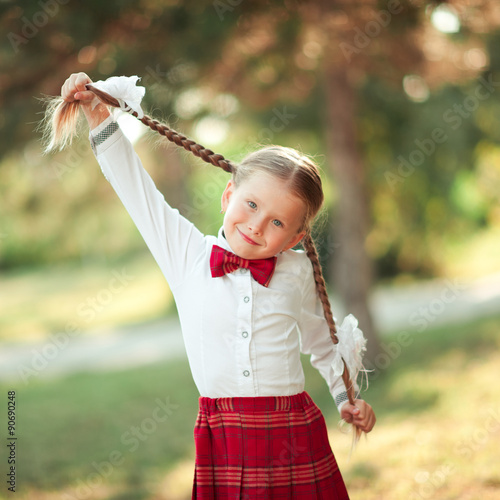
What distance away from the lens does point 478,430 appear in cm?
446

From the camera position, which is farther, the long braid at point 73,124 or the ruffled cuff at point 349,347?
the ruffled cuff at point 349,347

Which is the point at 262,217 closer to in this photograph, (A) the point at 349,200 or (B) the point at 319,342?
(B) the point at 319,342

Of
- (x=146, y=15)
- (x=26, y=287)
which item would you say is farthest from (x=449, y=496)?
(x=26, y=287)

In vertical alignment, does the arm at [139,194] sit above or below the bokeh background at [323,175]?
below

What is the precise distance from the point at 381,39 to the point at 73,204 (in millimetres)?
6265

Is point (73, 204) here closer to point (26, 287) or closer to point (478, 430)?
point (478, 430)

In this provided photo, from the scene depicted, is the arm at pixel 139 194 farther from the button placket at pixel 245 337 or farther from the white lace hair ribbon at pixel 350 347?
the white lace hair ribbon at pixel 350 347

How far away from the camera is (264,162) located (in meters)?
1.89

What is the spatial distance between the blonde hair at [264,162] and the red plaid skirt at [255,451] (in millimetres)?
307
